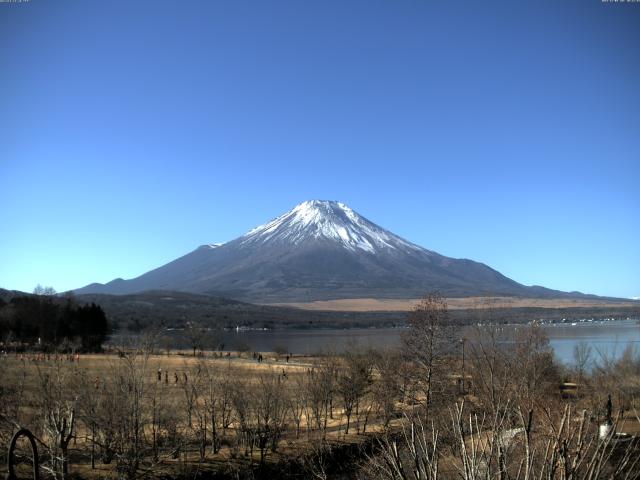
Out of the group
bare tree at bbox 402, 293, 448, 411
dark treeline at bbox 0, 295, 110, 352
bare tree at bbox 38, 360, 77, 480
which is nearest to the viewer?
bare tree at bbox 38, 360, 77, 480

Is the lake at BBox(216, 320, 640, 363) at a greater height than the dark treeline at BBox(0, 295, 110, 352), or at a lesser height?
lesser

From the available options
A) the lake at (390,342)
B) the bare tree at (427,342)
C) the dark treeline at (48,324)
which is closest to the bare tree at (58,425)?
the bare tree at (427,342)

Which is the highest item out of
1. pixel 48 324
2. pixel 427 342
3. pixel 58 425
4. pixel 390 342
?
pixel 427 342

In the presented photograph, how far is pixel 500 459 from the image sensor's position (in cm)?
557

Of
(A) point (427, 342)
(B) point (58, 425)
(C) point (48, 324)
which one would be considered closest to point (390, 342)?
(C) point (48, 324)

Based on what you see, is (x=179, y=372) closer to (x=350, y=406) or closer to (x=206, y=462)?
(x=350, y=406)

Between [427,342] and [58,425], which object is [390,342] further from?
[58,425]

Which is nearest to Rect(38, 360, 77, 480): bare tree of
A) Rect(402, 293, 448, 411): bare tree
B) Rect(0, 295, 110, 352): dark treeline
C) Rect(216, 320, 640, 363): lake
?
Rect(402, 293, 448, 411): bare tree

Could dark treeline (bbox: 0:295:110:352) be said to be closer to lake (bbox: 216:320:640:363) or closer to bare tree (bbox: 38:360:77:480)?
lake (bbox: 216:320:640:363)

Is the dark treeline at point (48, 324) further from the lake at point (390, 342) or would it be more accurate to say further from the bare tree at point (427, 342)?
the bare tree at point (427, 342)

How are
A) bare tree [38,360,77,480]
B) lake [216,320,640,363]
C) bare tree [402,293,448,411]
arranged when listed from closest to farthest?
bare tree [38,360,77,480] → bare tree [402,293,448,411] → lake [216,320,640,363]

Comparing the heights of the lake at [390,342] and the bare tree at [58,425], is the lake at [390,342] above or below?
below

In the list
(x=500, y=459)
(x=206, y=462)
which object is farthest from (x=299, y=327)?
(x=500, y=459)

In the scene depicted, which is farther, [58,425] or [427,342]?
[427,342]
